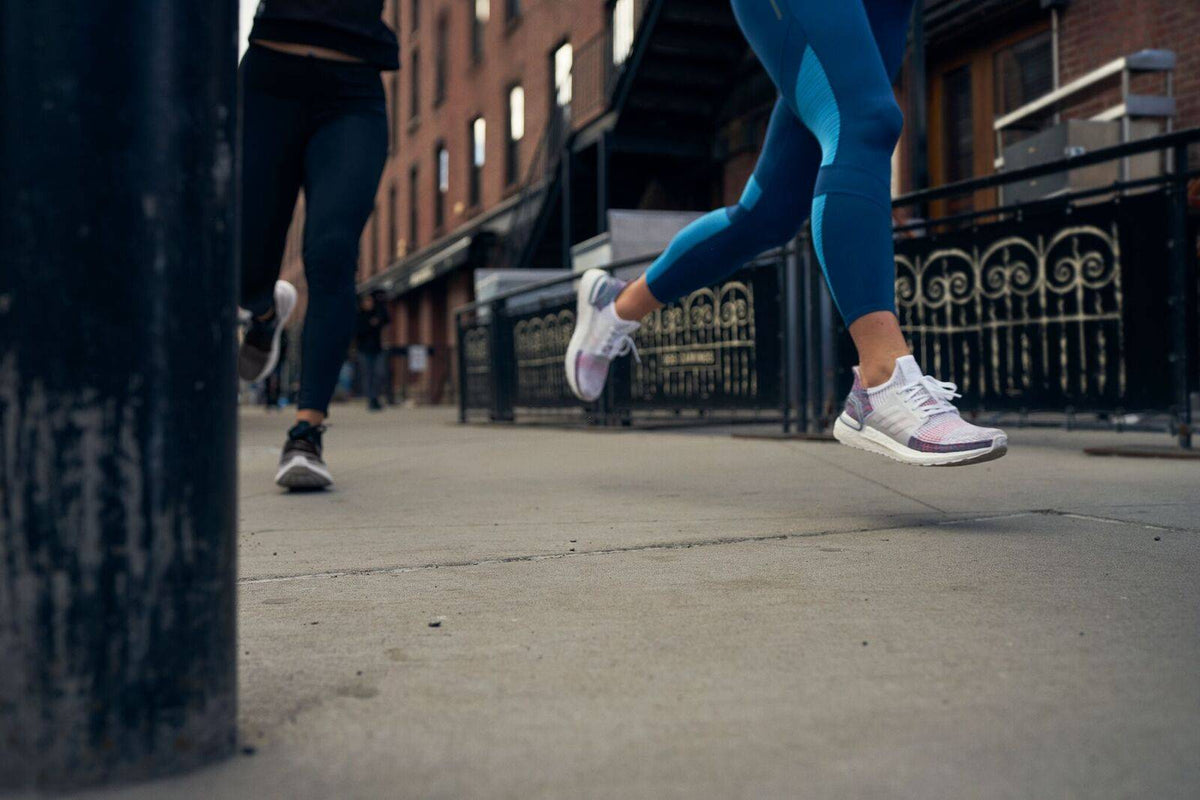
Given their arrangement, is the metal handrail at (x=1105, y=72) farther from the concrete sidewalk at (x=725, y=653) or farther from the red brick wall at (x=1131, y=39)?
the concrete sidewalk at (x=725, y=653)

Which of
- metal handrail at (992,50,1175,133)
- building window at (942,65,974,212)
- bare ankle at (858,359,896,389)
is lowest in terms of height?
bare ankle at (858,359,896,389)

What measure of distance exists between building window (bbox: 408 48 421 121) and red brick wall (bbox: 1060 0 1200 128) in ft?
70.5

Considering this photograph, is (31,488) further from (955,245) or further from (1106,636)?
(955,245)

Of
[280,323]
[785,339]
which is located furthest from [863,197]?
[785,339]

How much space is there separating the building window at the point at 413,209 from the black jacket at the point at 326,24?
26180mm

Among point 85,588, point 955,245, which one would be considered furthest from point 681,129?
point 85,588

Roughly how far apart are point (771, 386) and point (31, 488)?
231 inches

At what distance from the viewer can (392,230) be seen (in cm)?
3152

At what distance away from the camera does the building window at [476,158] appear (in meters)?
24.2

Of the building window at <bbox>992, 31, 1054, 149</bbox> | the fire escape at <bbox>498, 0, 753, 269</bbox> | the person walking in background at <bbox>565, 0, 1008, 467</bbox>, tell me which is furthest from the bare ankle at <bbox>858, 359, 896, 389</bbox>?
the fire escape at <bbox>498, 0, 753, 269</bbox>

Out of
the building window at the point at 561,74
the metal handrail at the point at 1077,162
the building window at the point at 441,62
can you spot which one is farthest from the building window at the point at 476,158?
the metal handrail at the point at 1077,162

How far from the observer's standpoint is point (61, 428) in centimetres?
77

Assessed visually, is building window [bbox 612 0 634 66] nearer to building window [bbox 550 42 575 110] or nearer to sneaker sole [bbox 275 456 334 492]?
building window [bbox 550 42 575 110]

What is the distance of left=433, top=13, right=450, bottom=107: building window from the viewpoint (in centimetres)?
2661
